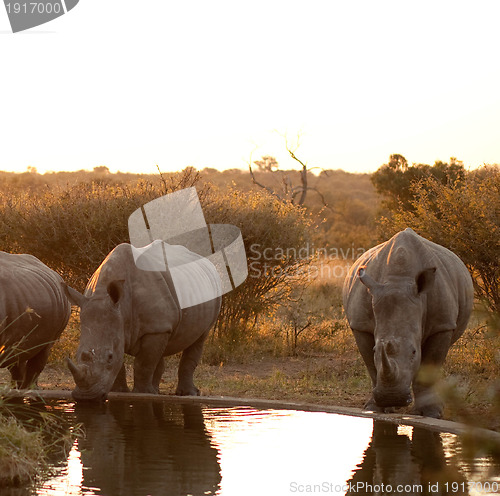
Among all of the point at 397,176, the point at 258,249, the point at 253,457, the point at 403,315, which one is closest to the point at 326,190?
the point at 397,176

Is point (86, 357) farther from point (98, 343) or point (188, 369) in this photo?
point (188, 369)

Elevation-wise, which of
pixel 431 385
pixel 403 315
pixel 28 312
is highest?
pixel 28 312

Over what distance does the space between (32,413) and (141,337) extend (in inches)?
78.0

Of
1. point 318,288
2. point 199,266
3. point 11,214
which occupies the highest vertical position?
point 11,214

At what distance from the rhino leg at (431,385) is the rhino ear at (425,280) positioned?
67 cm

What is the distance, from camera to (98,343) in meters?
8.95

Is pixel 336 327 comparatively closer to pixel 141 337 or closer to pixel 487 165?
pixel 487 165

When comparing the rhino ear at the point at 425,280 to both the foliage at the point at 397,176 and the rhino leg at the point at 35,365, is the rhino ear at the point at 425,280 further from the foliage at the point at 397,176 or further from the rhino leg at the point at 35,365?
A: the foliage at the point at 397,176

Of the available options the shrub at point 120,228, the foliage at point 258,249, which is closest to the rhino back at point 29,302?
the shrub at point 120,228

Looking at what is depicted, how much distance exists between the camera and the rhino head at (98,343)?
28.6ft

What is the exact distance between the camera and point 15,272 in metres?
9.66

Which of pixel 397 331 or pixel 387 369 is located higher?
pixel 397 331

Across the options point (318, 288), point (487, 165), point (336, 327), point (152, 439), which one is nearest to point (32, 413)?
point (152, 439)

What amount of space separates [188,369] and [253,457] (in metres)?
4.56
